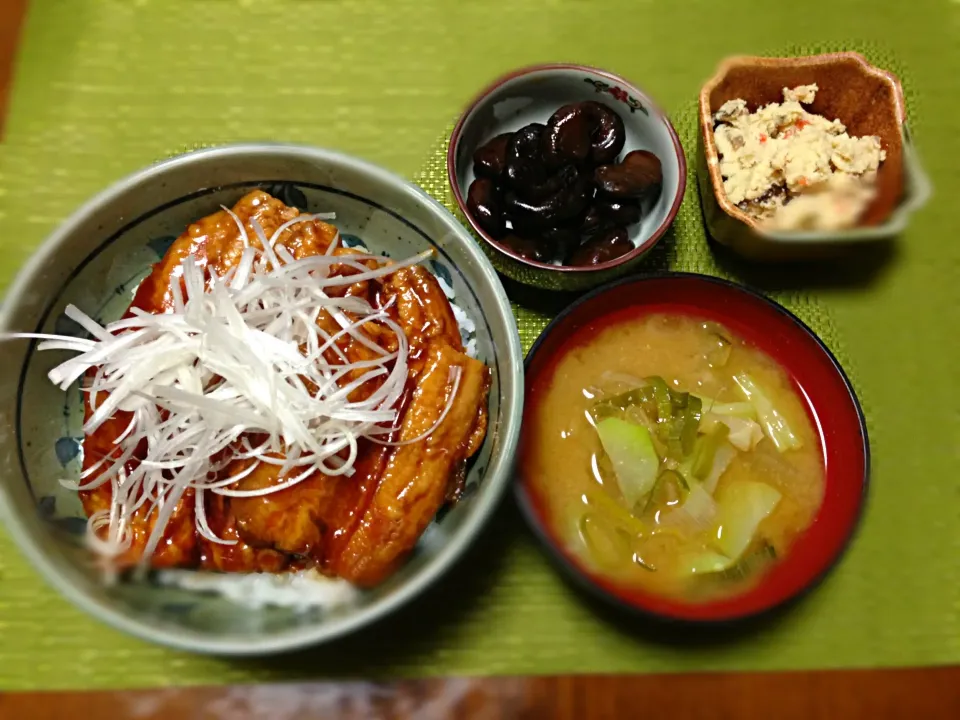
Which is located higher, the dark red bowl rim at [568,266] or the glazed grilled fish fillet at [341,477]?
the dark red bowl rim at [568,266]

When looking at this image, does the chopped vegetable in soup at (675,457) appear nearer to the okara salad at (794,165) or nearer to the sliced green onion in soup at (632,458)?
the sliced green onion in soup at (632,458)

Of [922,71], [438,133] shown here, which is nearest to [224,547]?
[438,133]

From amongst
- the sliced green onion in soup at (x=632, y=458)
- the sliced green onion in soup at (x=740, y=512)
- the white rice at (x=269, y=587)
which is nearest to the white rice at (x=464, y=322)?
the sliced green onion in soup at (x=632, y=458)

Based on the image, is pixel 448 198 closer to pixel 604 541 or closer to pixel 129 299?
pixel 129 299

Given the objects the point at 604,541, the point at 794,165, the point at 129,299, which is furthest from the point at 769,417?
the point at 129,299

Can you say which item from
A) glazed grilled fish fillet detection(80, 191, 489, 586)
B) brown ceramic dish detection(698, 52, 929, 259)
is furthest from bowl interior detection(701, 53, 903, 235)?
glazed grilled fish fillet detection(80, 191, 489, 586)

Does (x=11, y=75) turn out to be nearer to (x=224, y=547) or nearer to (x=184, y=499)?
(x=184, y=499)

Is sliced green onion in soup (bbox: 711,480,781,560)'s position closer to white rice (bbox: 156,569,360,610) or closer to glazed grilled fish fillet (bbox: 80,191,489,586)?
glazed grilled fish fillet (bbox: 80,191,489,586)
